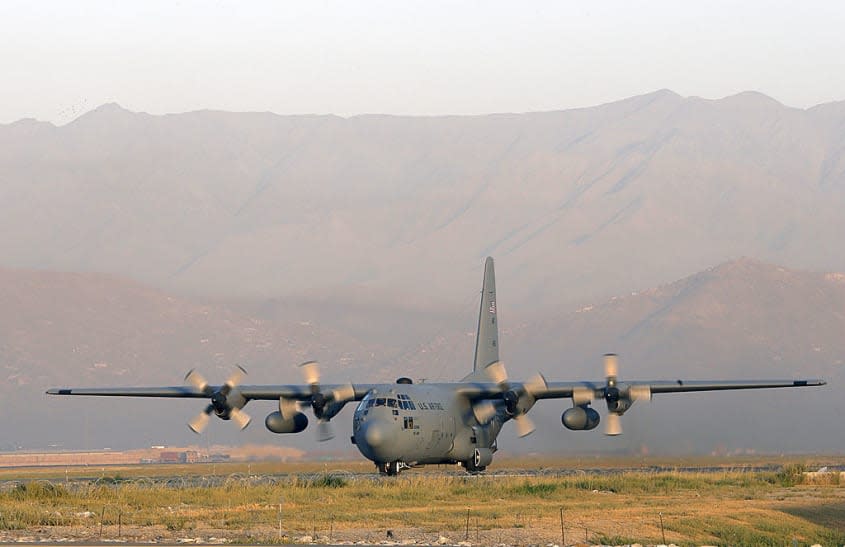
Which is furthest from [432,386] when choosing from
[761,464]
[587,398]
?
[761,464]

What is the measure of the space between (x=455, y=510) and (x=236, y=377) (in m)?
16.5

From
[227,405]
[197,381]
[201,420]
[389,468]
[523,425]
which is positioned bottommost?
[389,468]

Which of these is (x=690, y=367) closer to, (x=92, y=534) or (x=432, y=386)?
(x=432, y=386)

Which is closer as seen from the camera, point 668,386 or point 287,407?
point 668,386

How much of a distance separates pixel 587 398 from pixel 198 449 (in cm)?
10421

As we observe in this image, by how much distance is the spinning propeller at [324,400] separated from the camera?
6388 cm

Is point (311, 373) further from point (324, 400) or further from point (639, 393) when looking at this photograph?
point (639, 393)

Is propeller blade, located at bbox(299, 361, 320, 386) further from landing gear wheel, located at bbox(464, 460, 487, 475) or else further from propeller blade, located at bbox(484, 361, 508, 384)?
propeller blade, located at bbox(484, 361, 508, 384)

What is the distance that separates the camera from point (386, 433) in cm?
5694

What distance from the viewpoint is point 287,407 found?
208 ft

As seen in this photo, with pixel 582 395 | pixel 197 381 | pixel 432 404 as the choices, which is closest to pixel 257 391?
pixel 197 381

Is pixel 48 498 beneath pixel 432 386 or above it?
beneath

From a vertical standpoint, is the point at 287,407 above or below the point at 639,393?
above

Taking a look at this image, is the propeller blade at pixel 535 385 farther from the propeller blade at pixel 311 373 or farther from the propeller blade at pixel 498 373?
the propeller blade at pixel 311 373
